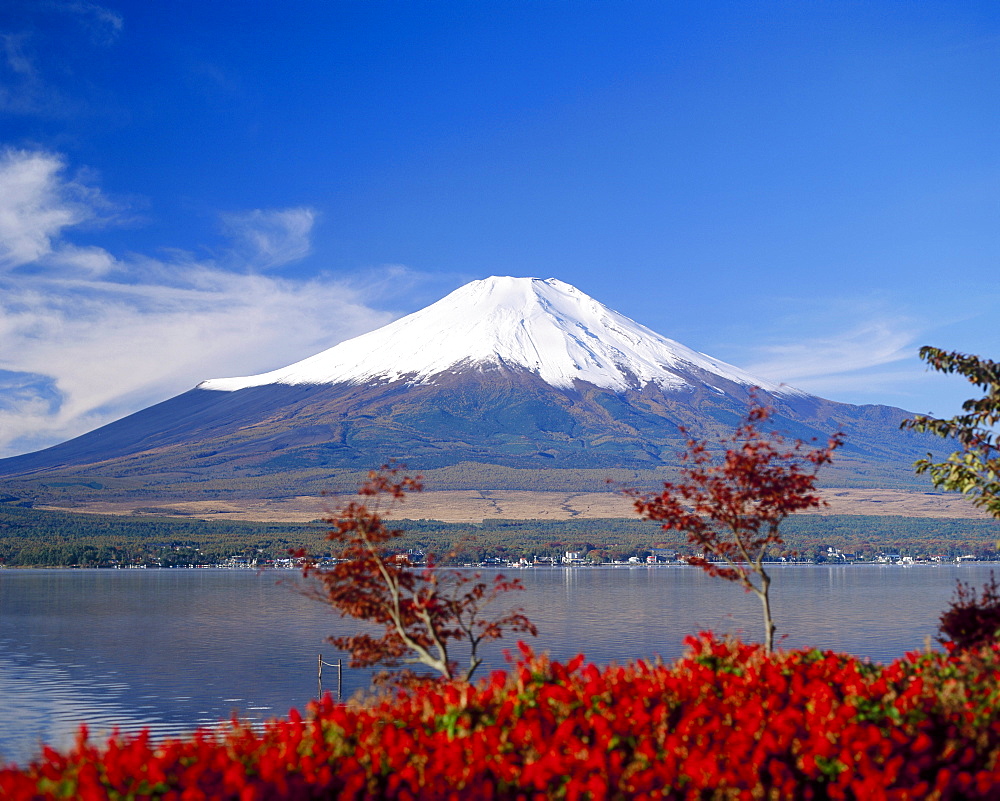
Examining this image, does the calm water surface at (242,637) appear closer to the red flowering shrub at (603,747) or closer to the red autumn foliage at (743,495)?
the red autumn foliage at (743,495)

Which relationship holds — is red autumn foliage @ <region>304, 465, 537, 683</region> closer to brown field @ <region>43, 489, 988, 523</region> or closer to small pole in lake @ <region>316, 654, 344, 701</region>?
small pole in lake @ <region>316, 654, 344, 701</region>

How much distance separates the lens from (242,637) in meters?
48.7

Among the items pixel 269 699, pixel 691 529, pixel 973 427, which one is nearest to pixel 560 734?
pixel 691 529

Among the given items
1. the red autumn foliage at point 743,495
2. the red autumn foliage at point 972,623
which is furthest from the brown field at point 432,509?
the red autumn foliage at point 972,623

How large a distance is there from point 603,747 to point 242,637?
44.4 m

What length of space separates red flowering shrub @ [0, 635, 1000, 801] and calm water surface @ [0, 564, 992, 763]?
18.2ft

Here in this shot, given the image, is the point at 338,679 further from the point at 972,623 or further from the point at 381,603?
the point at 972,623

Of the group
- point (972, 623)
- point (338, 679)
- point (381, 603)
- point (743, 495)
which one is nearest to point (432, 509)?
point (338, 679)

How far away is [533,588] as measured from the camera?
90.8 metres

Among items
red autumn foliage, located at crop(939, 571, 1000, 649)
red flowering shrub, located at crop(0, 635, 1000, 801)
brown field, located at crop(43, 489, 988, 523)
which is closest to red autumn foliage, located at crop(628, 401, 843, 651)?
red autumn foliage, located at crop(939, 571, 1000, 649)

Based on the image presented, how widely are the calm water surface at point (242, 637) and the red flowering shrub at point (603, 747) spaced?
5545 millimetres

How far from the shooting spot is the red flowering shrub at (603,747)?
21.3 ft

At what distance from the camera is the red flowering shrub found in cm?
648

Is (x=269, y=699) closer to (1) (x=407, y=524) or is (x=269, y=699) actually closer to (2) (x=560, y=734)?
(2) (x=560, y=734)
